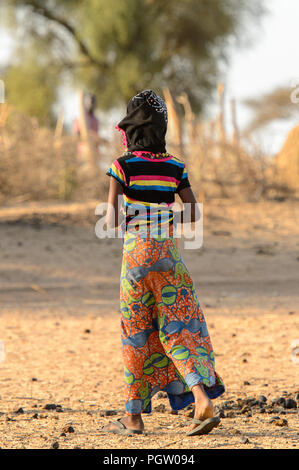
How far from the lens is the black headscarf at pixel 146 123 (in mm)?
3428

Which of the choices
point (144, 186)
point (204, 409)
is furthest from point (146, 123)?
point (204, 409)

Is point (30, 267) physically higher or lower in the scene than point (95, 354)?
higher

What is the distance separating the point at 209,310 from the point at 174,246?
14.0 ft

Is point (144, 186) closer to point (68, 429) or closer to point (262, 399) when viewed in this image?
point (68, 429)

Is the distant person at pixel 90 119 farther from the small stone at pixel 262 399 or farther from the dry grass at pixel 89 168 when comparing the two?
the small stone at pixel 262 399

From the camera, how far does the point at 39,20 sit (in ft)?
70.7

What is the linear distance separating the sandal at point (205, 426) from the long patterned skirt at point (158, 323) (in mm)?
168

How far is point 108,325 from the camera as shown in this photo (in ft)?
23.1

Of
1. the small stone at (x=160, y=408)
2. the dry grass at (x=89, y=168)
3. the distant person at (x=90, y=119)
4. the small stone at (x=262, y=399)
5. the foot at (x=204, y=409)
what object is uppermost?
the distant person at (x=90, y=119)

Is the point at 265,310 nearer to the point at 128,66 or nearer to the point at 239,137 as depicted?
the point at 239,137

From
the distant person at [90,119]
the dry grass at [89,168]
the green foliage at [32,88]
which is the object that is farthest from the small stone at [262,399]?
the green foliage at [32,88]

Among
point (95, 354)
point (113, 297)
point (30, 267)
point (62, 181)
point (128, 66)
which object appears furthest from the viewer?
point (128, 66)

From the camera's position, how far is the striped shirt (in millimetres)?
3379
